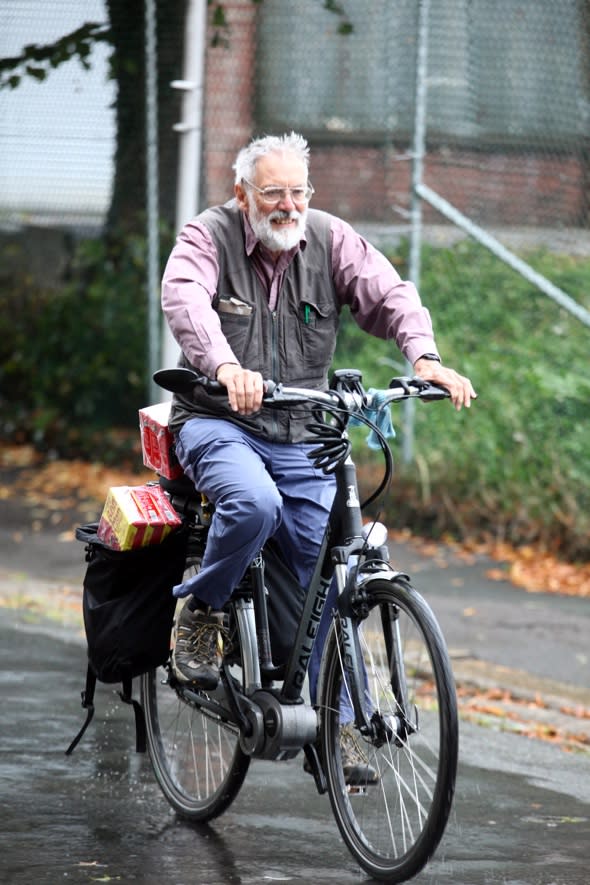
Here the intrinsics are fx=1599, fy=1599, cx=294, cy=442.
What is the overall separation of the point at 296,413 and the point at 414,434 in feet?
17.1

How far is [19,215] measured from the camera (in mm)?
12094

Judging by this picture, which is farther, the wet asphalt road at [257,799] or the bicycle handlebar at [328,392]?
the wet asphalt road at [257,799]

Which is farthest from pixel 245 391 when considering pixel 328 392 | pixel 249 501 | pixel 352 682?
pixel 352 682

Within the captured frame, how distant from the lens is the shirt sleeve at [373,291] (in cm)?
472

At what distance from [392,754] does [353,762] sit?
8.8 inches

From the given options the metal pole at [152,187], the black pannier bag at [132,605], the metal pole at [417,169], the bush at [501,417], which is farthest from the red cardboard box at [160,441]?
the metal pole at [152,187]

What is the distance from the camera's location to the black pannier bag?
196 inches

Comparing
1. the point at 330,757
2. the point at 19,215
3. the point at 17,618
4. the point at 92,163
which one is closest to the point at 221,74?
the point at 92,163

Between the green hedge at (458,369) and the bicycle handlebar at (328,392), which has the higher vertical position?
the bicycle handlebar at (328,392)

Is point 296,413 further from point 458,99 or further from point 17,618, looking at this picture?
point 458,99

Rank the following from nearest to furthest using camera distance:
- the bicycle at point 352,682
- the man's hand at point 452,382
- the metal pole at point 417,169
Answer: the bicycle at point 352,682
the man's hand at point 452,382
the metal pole at point 417,169

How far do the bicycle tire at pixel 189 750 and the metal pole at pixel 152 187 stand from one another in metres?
5.11

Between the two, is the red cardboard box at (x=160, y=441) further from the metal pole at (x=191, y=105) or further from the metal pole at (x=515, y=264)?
the metal pole at (x=515, y=264)

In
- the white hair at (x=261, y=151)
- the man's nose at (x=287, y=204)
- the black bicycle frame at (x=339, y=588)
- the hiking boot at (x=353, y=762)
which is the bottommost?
the hiking boot at (x=353, y=762)
